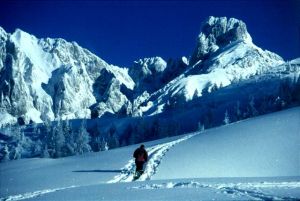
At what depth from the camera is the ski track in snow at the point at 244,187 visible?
16.5 meters

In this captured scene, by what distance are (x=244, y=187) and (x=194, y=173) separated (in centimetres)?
1013

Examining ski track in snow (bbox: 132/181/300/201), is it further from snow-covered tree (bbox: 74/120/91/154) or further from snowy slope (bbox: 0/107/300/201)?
snow-covered tree (bbox: 74/120/91/154)

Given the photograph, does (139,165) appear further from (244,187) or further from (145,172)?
(244,187)

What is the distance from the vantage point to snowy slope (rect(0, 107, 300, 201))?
19.1m

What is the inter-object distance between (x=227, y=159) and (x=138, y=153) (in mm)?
7625

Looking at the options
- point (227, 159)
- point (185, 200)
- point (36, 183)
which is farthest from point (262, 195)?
point (36, 183)

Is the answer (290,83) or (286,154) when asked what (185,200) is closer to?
(286,154)

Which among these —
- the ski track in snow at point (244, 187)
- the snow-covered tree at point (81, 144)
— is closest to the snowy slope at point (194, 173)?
the ski track in snow at point (244, 187)

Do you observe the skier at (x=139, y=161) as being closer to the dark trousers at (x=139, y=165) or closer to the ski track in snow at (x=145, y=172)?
the dark trousers at (x=139, y=165)

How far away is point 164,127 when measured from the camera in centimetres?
15925

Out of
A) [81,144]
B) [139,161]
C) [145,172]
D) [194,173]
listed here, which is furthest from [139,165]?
[81,144]

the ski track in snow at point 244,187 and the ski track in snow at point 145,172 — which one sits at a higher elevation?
the ski track in snow at point 145,172

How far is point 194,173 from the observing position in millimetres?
29281

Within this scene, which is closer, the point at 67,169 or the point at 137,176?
the point at 137,176
